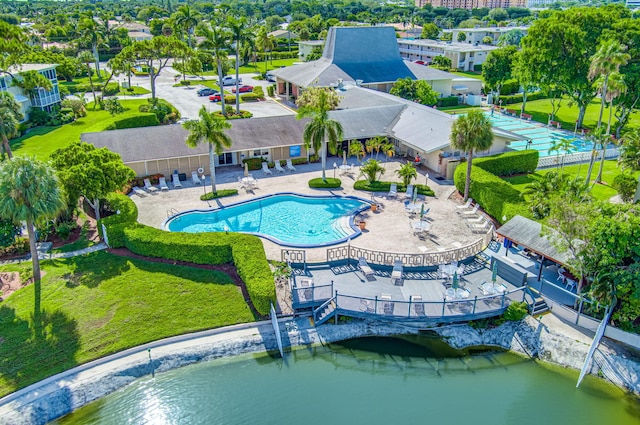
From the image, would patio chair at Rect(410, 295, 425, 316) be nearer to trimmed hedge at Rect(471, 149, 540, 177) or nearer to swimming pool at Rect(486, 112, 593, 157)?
trimmed hedge at Rect(471, 149, 540, 177)

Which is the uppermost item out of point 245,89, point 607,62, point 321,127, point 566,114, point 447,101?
point 607,62

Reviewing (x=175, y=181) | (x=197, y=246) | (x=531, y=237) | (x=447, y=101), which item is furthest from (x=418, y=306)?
(x=447, y=101)

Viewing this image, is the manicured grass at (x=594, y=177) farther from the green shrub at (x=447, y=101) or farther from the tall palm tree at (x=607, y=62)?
the green shrub at (x=447, y=101)

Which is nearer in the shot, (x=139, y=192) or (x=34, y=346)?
(x=34, y=346)

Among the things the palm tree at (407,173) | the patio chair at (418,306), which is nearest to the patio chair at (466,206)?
the palm tree at (407,173)

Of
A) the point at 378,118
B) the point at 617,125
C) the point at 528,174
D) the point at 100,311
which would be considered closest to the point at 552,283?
the point at 528,174

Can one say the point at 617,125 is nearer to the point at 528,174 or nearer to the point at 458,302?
the point at 528,174

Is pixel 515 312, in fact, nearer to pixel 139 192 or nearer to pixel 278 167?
pixel 278 167
